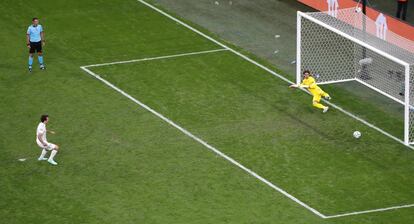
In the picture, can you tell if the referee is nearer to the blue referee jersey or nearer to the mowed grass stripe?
the blue referee jersey

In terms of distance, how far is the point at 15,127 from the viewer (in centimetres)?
3612

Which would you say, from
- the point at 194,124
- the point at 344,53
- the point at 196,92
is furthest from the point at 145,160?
the point at 344,53

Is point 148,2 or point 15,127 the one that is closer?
point 15,127

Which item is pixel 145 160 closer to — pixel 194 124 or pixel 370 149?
pixel 194 124

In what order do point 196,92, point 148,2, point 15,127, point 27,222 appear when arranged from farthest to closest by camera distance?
point 148,2 → point 196,92 → point 15,127 → point 27,222

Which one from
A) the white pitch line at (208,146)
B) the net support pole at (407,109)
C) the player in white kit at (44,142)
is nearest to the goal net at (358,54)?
the net support pole at (407,109)

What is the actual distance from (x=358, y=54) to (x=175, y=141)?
7954mm

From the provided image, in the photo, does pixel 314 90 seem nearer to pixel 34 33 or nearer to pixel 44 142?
pixel 44 142

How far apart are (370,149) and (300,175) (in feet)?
9.32

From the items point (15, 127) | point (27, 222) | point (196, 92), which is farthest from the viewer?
point (196, 92)

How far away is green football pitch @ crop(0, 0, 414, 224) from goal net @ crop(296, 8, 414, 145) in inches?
31.5

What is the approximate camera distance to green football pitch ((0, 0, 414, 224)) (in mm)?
31359

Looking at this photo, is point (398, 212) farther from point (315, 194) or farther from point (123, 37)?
point (123, 37)

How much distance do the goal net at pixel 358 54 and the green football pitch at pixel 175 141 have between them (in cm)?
80
